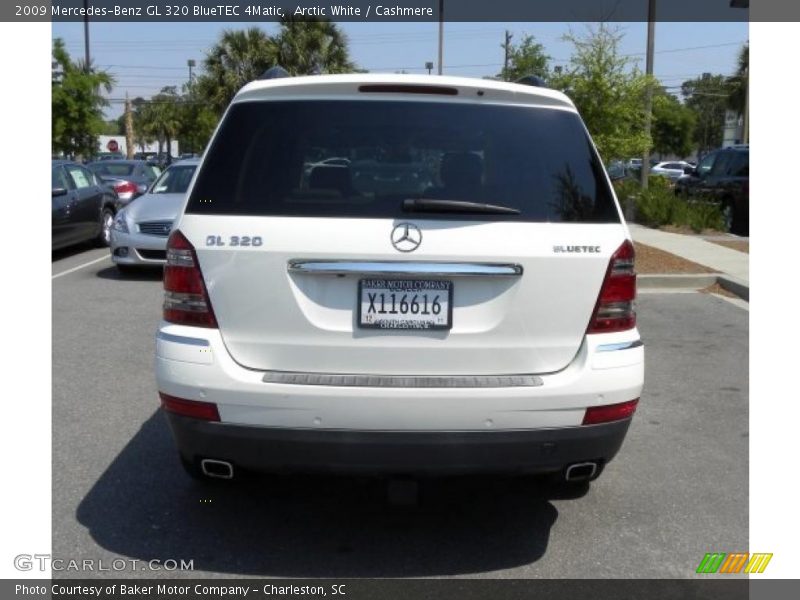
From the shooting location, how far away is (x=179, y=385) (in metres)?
3.34

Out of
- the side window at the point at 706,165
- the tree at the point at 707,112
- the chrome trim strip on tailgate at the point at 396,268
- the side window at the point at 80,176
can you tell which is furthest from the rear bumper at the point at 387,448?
the tree at the point at 707,112

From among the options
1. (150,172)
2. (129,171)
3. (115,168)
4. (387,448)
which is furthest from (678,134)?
(387,448)

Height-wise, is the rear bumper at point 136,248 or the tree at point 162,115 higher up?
the tree at point 162,115

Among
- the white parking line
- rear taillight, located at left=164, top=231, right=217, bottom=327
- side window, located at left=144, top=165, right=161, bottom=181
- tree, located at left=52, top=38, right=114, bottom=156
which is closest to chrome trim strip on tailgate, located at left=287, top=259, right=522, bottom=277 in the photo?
rear taillight, located at left=164, top=231, right=217, bottom=327

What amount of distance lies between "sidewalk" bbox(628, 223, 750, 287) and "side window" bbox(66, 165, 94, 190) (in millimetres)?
9336

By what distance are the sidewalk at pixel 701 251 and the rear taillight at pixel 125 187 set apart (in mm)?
10867

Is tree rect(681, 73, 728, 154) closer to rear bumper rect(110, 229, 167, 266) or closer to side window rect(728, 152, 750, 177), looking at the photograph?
side window rect(728, 152, 750, 177)

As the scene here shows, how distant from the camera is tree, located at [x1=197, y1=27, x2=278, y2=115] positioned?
3591 cm

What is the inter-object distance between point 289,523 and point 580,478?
1372 mm

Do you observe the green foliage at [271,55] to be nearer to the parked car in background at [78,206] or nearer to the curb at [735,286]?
the parked car in background at [78,206]

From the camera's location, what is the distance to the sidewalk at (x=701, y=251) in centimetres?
1159

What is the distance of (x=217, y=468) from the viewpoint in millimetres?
3438

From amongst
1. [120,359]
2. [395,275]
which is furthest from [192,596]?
[120,359]

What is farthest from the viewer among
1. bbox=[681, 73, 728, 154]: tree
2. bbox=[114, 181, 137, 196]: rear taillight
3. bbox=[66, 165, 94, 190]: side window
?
bbox=[681, 73, 728, 154]: tree
